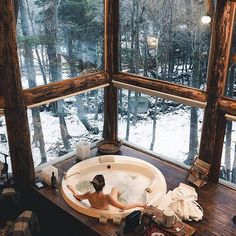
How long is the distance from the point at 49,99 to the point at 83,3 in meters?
1.67

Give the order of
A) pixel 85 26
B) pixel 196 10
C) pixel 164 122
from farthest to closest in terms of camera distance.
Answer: pixel 164 122
pixel 85 26
pixel 196 10

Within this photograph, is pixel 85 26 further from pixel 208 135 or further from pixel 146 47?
pixel 208 135

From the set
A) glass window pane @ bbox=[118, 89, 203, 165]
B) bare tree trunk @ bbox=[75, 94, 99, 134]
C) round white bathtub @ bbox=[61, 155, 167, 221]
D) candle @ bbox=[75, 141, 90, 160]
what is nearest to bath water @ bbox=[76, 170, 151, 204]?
round white bathtub @ bbox=[61, 155, 167, 221]

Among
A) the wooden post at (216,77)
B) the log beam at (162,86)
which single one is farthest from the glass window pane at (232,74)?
the log beam at (162,86)

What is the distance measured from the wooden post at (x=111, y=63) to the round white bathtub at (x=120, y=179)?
2.63 feet

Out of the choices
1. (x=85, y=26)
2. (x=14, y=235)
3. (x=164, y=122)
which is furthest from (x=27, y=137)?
(x=164, y=122)

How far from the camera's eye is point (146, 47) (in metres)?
5.50

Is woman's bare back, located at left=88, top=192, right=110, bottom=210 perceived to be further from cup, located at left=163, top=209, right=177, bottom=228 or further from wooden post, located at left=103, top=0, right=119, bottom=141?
wooden post, located at left=103, top=0, right=119, bottom=141

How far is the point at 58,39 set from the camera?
5078 mm

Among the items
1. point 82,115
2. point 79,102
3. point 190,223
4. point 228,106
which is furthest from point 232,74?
point 82,115

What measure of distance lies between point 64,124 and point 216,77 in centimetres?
277

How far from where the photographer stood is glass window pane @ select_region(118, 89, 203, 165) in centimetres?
543

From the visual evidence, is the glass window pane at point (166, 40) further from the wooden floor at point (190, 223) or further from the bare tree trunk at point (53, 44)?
the wooden floor at point (190, 223)

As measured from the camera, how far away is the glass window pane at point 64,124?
5387 millimetres
